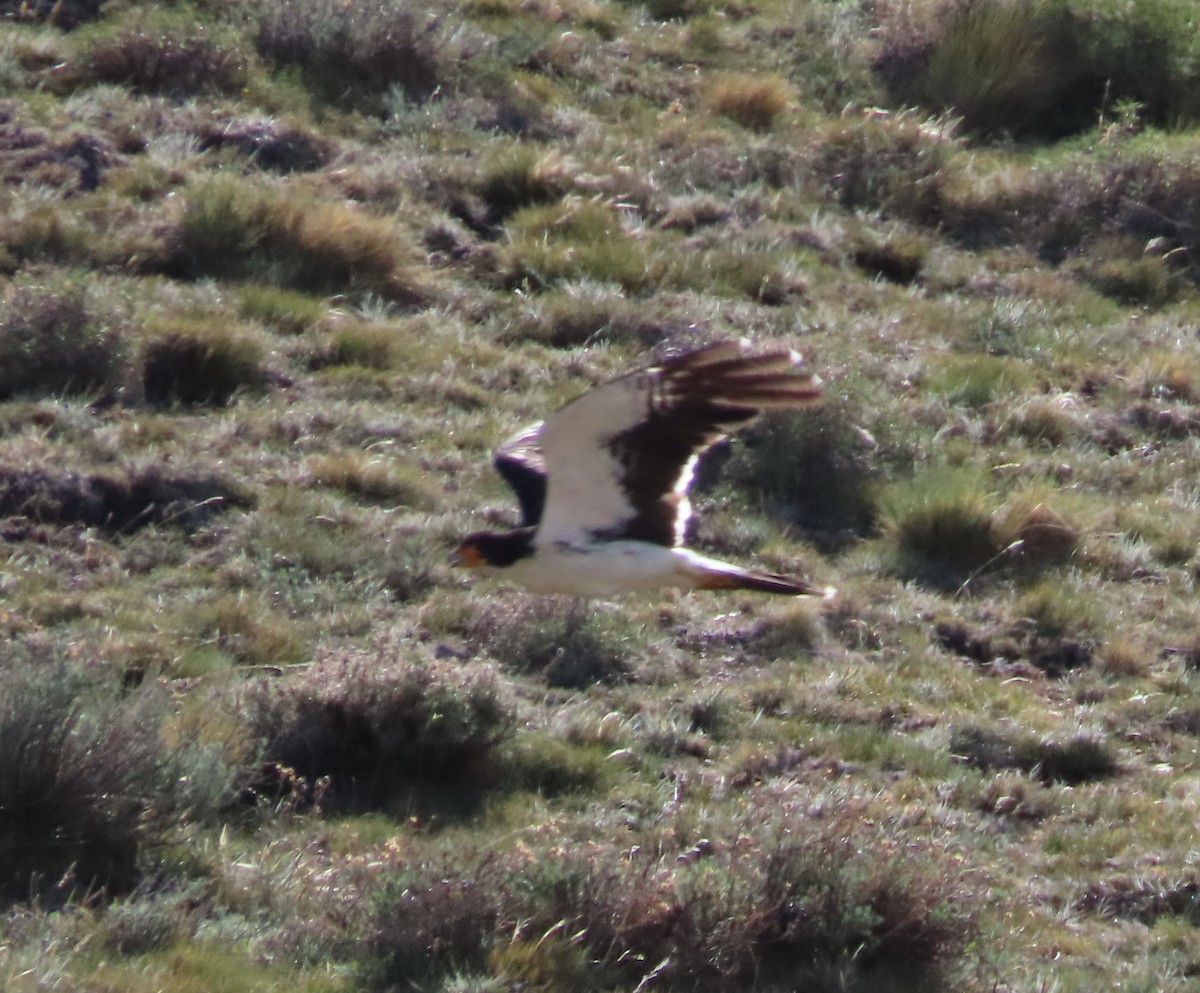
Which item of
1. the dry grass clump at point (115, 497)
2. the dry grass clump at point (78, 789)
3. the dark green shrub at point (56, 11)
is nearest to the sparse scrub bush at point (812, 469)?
the dry grass clump at point (115, 497)

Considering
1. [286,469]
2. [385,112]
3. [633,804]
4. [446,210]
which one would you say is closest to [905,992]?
[633,804]

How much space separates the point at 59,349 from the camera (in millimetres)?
9039

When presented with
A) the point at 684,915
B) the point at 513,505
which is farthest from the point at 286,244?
the point at 684,915

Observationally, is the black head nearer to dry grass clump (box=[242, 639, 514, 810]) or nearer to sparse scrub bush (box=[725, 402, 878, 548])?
dry grass clump (box=[242, 639, 514, 810])

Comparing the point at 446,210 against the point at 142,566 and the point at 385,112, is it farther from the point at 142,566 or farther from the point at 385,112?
the point at 142,566

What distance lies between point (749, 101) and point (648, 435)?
8403mm

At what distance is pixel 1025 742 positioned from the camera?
7766mm

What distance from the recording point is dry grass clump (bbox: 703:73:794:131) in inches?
561

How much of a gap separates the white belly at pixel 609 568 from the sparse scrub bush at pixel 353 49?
280 inches

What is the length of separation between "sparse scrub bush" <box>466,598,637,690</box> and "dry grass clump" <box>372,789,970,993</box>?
149 cm

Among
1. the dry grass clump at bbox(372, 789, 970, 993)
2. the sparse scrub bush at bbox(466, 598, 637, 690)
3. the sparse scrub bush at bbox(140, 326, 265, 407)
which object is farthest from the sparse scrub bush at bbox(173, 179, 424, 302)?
the dry grass clump at bbox(372, 789, 970, 993)

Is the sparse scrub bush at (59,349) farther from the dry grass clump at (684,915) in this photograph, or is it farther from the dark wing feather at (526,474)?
the dry grass clump at (684,915)

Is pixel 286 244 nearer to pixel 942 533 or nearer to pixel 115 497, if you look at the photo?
pixel 115 497

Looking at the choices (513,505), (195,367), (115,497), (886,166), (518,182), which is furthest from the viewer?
(886,166)
